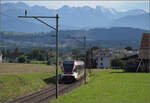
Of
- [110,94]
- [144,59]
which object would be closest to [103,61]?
[144,59]

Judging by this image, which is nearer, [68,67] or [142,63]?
[68,67]

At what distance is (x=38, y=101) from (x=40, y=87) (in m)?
14.1

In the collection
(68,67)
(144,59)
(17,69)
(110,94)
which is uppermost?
(144,59)

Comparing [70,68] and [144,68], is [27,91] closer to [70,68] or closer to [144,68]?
[70,68]

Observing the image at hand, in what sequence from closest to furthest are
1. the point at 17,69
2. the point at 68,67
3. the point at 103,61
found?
the point at 68,67 < the point at 17,69 < the point at 103,61

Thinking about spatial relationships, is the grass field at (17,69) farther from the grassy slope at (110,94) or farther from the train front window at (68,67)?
the grassy slope at (110,94)

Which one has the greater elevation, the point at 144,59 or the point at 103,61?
the point at 144,59

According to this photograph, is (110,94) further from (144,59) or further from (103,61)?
(103,61)

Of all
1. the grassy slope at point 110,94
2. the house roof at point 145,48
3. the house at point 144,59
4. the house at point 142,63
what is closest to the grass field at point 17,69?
the grassy slope at point 110,94

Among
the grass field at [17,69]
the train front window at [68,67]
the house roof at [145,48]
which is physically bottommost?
the grass field at [17,69]

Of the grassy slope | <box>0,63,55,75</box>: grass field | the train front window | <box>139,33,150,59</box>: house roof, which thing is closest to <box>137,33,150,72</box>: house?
<box>139,33,150,59</box>: house roof

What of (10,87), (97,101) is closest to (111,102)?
(97,101)

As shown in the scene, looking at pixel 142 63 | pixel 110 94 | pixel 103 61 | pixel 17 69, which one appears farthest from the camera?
pixel 103 61

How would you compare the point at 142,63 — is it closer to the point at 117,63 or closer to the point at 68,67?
the point at 68,67
